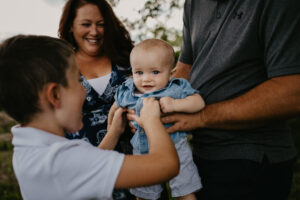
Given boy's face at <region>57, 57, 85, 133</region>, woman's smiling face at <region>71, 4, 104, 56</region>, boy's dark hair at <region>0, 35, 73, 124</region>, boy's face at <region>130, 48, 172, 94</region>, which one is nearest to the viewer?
boy's dark hair at <region>0, 35, 73, 124</region>

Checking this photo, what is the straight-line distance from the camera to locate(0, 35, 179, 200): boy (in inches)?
47.1

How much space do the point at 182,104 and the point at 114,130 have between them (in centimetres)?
66

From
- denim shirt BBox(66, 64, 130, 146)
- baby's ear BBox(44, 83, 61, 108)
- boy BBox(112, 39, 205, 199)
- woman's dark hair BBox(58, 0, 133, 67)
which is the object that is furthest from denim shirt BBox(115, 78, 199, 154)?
woman's dark hair BBox(58, 0, 133, 67)

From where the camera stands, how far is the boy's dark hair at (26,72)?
131 centimetres

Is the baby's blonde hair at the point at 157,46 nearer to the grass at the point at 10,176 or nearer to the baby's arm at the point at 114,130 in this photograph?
the baby's arm at the point at 114,130

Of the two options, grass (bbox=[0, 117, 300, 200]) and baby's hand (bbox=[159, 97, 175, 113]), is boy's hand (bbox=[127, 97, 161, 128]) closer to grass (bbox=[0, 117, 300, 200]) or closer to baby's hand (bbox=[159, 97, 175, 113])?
baby's hand (bbox=[159, 97, 175, 113])

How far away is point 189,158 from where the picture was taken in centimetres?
197

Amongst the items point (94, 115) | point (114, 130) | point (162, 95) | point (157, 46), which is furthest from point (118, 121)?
point (94, 115)

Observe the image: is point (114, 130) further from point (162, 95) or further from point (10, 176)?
point (10, 176)

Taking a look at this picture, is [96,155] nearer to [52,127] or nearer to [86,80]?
[52,127]

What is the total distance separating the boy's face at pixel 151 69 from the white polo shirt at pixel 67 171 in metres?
0.91

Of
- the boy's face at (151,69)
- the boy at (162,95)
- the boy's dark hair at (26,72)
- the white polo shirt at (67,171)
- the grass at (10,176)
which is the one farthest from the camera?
the grass at (10,176)

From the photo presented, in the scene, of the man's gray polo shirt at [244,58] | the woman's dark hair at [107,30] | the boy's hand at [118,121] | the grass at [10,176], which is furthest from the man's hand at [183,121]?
the grass at [10,176]

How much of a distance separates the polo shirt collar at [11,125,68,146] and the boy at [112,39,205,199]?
2.48 feet
